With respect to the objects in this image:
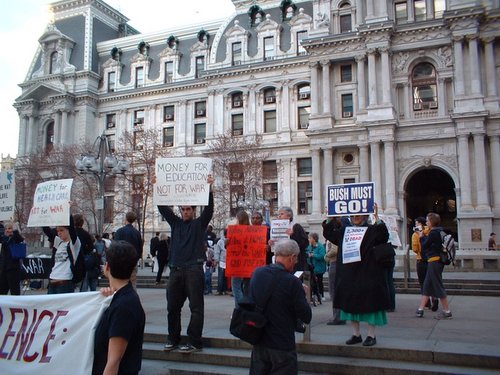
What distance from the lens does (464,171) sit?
115ft

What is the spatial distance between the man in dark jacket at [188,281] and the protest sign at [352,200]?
94.8 inches

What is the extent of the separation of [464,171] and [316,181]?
11.2 metres

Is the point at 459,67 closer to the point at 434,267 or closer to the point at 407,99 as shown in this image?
the point at 407,99

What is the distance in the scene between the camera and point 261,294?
15.9ft

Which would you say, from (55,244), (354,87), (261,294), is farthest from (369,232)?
(354,87)

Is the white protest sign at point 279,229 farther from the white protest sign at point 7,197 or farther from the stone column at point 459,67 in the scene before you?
the stone column at point 459,67

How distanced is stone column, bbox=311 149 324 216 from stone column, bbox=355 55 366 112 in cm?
513

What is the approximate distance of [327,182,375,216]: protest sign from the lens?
842 centimetres

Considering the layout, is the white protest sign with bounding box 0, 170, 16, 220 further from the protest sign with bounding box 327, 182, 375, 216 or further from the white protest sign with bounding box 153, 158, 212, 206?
the protest sign with bounding box 327, 182, 375, 216

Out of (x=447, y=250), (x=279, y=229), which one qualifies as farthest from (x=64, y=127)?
(x=447, y=250)

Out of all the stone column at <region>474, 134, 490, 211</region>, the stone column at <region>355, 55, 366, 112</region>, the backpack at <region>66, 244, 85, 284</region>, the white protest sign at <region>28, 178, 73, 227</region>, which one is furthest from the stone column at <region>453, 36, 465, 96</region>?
the backpack at <region>66, 244, 85, 284</region>

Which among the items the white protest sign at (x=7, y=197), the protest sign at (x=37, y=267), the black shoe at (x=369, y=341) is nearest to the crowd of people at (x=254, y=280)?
the black shoe at (x=369, y=341)

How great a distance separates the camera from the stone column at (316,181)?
129ft

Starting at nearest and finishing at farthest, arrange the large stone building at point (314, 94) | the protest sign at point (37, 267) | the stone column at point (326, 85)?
the protest sign at point (37, 267) < the large stone building at point (314, 94) < the stone column at point (326, 85)
